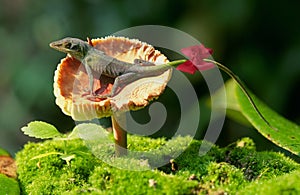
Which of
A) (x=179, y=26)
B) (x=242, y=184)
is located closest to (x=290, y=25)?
(x=179, y=26)

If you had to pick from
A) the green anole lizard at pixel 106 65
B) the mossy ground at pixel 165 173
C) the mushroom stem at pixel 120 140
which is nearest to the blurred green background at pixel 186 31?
the mossy ground at pixel 165 173

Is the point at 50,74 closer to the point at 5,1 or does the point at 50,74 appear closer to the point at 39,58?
the point at 39,58

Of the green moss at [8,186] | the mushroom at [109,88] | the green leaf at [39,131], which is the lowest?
the green moss at [8,186]

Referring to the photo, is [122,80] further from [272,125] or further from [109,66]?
[272,125]

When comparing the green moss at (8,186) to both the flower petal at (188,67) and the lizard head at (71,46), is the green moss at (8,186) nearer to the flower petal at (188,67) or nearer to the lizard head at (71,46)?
the lizard head at (71,46)

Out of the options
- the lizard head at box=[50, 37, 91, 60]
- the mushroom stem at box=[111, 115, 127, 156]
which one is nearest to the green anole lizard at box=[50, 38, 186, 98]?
the lizard head at box=[50, 37, 91, 60]
